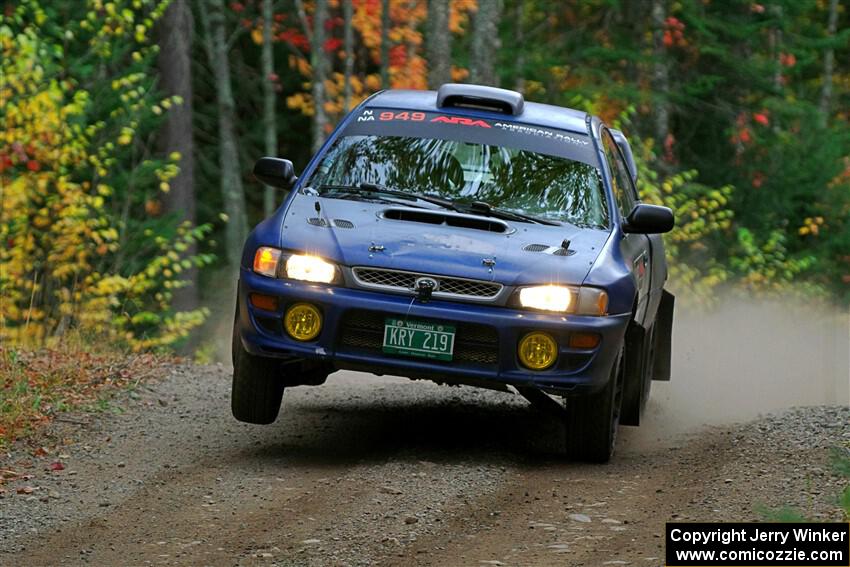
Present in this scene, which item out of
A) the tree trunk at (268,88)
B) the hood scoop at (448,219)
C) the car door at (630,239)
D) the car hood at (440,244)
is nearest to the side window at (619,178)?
the car door at (630,239)

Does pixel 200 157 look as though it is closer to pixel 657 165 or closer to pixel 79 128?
pixel 657 165

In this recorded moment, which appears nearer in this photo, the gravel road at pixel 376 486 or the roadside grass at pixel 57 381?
the gravel road at pixel 376 486

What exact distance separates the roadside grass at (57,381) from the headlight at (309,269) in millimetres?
2076

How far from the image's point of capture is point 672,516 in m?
7.07

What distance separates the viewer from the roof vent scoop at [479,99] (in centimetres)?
973

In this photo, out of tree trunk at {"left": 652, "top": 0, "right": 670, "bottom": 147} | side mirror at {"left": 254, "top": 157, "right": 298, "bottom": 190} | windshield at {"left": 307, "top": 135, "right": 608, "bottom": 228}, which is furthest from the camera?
tree trunk at {"left": 652, "top": 0, "right": 670, "bottom": 147}

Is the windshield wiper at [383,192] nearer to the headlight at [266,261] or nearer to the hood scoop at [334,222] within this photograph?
the hood scoop at [334,222]

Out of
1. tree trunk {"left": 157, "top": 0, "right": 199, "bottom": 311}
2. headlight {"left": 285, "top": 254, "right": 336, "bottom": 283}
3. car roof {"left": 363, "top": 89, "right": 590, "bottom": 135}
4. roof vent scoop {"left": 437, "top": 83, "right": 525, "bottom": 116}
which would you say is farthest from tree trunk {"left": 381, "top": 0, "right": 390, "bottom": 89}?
→ headlight {"left": 285, "top": 254, "right": 336, "bottom": 283}

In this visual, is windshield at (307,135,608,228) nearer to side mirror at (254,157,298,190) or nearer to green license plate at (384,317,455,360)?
side mirror at (254,157,298,190)

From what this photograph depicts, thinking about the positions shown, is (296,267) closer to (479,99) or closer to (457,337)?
(457,337)

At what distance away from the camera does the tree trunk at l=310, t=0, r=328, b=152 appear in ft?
94.9

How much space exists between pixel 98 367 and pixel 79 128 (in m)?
6.40

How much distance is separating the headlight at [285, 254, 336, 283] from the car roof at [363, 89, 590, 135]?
6.36 ft

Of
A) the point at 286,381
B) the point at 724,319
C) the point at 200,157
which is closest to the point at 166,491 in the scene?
the point at 286,381
